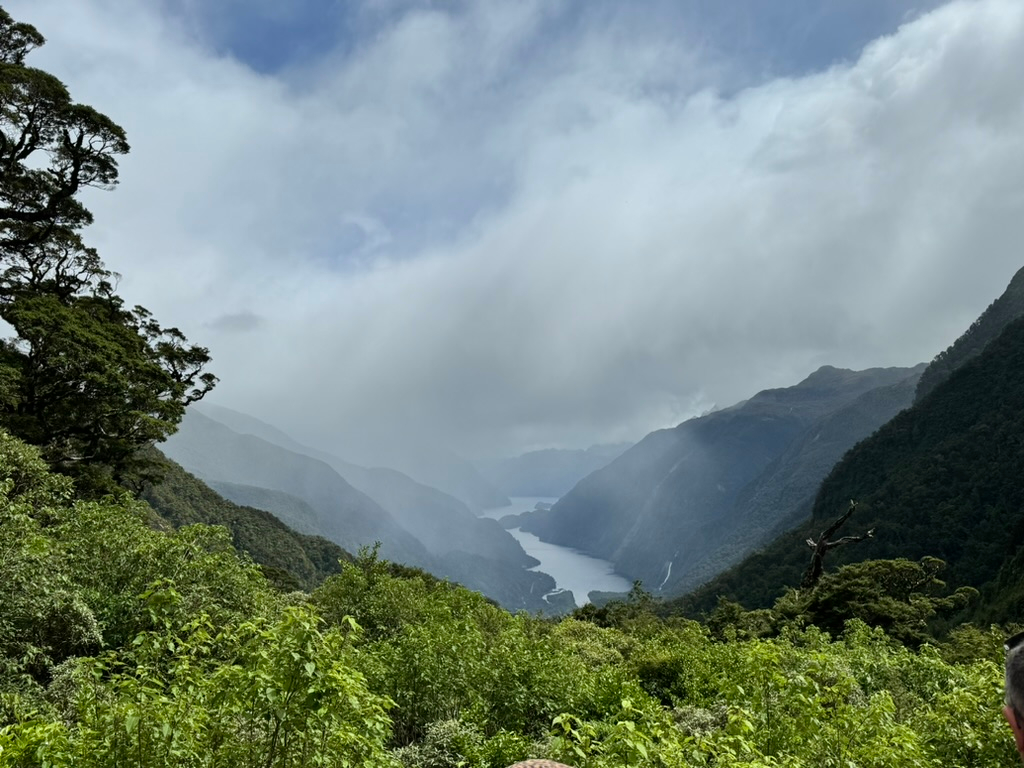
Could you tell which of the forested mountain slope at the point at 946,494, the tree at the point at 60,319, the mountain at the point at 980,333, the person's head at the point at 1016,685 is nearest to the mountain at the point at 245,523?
the tree at the point at 60,319

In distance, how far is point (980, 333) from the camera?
12775 centimetres

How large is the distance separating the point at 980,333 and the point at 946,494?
77402 millimetres

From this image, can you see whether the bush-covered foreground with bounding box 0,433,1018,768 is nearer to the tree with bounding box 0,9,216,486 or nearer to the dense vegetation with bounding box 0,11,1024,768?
the dense vegetation with bounding box 0,11,1024,768

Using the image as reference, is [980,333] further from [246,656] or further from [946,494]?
[246,656]

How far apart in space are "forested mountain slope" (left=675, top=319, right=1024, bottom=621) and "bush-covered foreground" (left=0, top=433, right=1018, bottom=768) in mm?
48519

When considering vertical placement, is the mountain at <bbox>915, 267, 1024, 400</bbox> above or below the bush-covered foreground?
above

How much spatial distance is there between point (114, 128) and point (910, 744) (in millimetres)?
31263

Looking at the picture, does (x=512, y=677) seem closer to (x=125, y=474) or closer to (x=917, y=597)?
(x=125, y=474)

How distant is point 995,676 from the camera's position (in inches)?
265

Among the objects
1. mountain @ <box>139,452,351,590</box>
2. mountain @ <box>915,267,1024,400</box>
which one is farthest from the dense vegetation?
mountain @ <box>915,267,1024,400</box>

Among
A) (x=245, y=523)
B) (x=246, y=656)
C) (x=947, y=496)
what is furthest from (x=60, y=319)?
(x=947, y=496)

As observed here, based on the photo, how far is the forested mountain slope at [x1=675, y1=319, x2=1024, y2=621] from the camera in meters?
61.9

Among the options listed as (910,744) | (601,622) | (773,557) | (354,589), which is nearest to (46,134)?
(354,589)

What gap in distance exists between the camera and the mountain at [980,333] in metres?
122
